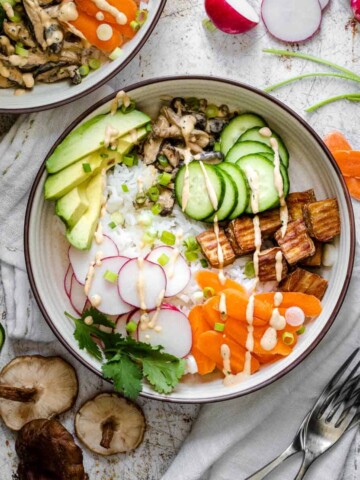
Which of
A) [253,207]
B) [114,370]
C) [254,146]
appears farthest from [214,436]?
[254,146]

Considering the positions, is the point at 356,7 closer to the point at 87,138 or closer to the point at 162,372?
the point at 87,138

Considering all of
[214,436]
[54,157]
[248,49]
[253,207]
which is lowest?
[214,436]

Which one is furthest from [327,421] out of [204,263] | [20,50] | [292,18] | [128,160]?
[20,50]

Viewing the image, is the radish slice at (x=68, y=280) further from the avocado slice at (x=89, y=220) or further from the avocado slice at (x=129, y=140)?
the avocado slice at (x=129, y=140)

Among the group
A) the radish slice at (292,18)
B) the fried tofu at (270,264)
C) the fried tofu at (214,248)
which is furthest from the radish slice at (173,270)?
the radish slice at (292,18)

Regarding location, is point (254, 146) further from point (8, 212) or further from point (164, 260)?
point (8, 212)

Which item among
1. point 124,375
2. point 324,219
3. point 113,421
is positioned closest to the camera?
point 124,375

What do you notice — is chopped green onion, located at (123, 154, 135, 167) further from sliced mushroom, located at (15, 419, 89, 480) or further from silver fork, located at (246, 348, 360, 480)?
silver fork, located at (246, 348, 360, 480)
